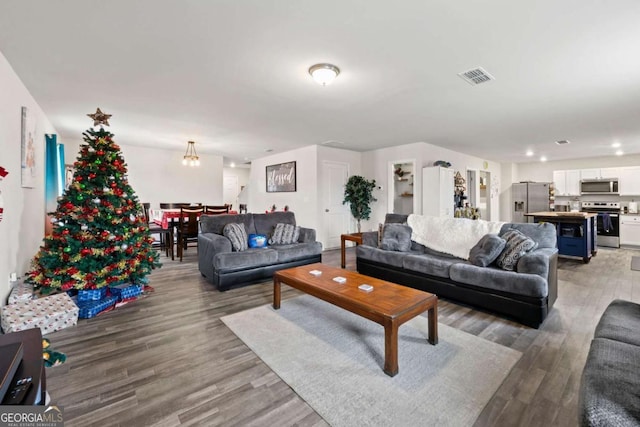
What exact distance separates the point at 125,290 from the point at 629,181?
1074 centimetres

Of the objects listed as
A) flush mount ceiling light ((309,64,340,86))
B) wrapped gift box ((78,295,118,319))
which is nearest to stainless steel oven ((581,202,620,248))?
flush mount ceiling light ((309,64,340,86))

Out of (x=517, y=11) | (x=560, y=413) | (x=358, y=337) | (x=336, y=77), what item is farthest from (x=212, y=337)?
(x=517, y=11)

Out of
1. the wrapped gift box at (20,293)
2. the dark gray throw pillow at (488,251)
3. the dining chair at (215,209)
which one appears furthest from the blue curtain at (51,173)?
the dark gray throw pillow at (488,251)

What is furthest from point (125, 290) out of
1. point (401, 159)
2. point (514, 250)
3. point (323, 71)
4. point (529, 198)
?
point (529, 198)

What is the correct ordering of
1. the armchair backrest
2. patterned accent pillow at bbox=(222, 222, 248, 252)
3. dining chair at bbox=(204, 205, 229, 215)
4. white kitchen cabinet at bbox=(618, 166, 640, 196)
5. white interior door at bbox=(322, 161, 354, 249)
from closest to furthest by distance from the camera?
patterned accent pillow at bbox=(222, 222, 248, 252) < the armchair backrest < dining chair at bbox=(204, 205, 229, 215) < white interior door at bbox=(322, 161, 354, 249) < white kitchen cabinet at bbox=(618, 166, 640, 196)

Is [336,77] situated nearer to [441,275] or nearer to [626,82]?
[441,275]

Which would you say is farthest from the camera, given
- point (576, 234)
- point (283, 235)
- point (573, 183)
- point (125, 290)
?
point (573, 183)

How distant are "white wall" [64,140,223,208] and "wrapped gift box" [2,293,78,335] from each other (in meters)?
4.60

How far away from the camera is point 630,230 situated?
6832mm

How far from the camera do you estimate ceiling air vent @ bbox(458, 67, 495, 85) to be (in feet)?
9.25

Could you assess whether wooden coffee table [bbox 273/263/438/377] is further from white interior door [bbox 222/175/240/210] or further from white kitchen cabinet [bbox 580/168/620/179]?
white interior door [bbox 222/175/240/210]

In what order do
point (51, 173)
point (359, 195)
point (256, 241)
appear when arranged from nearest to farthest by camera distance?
point (256, 241)
point (51, 173)
point (359, 195)

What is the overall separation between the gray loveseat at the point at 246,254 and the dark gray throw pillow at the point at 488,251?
229cm

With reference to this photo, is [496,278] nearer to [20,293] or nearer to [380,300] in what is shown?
[380,300]
